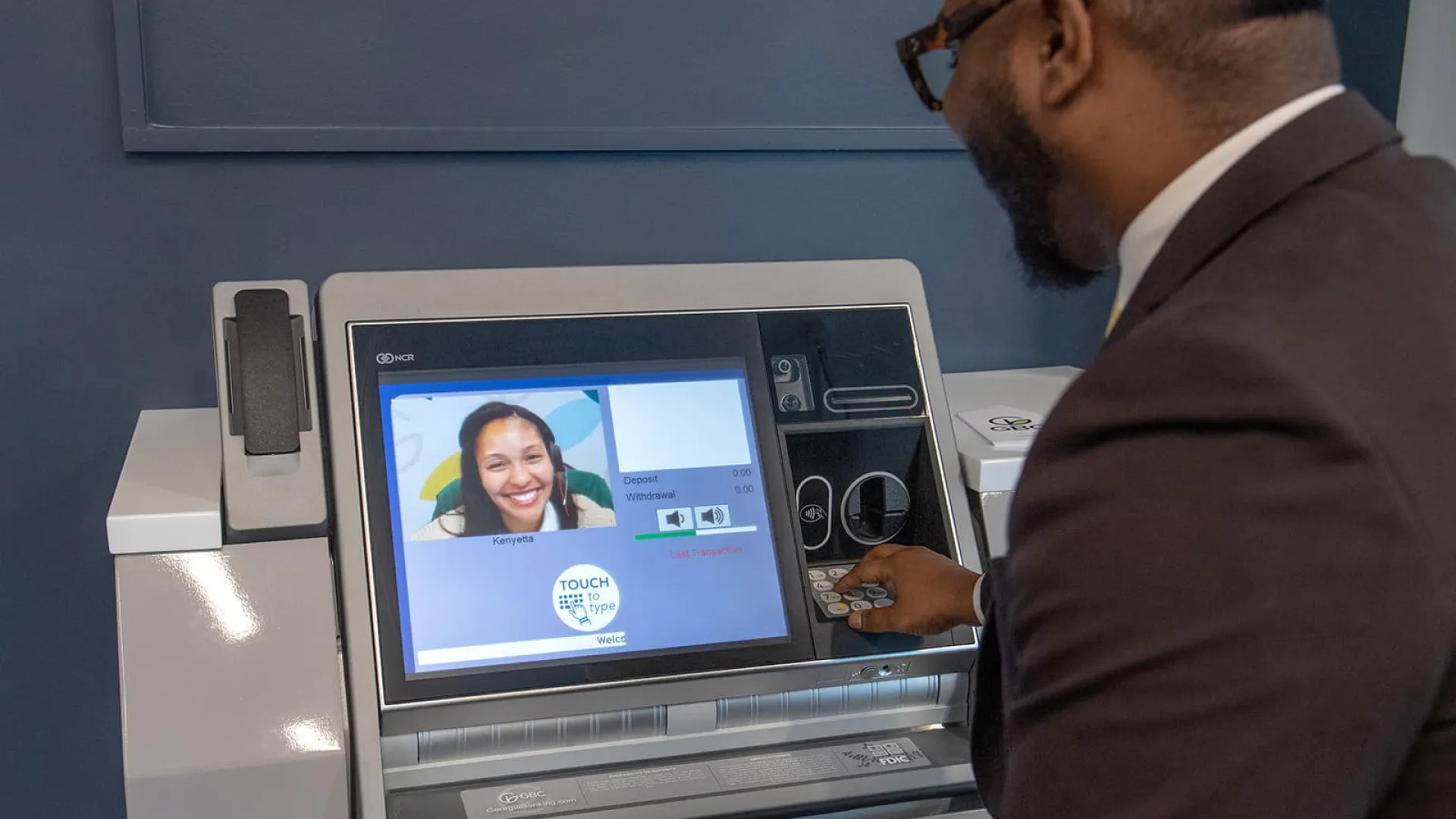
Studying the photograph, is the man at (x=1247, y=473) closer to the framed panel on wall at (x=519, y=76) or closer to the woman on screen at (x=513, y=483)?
the woman on screen at (x=513, y=483)

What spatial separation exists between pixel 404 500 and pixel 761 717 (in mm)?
400

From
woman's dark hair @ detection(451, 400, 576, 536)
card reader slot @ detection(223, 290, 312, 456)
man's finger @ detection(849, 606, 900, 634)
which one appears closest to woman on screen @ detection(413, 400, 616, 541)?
woman's dark hair @ detection(451, 400, 576, 536)

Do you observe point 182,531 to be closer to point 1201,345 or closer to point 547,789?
point 547,789

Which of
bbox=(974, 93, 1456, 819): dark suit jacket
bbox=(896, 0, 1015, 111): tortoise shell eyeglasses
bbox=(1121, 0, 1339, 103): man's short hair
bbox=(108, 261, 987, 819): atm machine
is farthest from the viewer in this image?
bbox=(108, 261, 987, 819): atm machine

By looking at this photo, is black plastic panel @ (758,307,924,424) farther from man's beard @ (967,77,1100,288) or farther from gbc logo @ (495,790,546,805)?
gbc logo @ (495,790,546,805)

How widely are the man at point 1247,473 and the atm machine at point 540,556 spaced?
15.3 inches

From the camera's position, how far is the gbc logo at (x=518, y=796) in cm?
109

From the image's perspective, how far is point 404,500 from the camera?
115cm

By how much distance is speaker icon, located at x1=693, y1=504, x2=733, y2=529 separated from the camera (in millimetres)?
1225

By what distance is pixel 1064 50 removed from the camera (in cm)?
86

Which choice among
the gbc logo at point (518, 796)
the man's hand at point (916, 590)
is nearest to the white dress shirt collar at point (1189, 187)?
the man's hand at point (916, 590)

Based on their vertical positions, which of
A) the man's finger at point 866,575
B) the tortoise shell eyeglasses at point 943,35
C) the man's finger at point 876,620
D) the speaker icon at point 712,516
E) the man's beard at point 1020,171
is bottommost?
the man's finger at point 876,620

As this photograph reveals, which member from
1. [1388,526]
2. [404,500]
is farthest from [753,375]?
[1388,526]

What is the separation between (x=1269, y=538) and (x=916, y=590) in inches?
21.7
